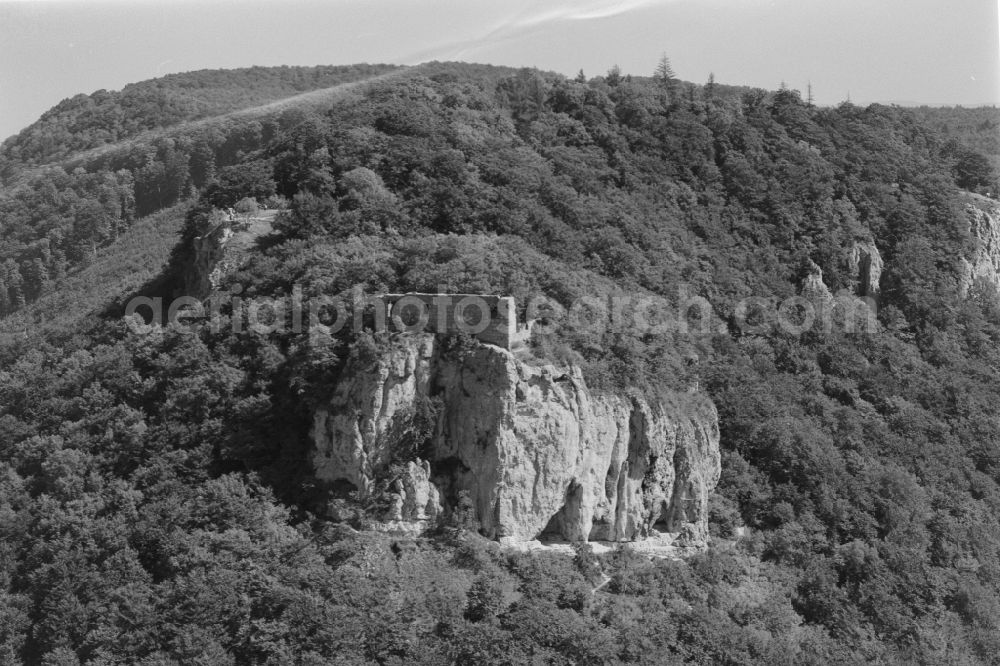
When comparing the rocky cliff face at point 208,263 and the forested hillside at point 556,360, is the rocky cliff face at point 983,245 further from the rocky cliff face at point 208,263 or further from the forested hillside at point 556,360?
the rocky cliff face at point 208,263

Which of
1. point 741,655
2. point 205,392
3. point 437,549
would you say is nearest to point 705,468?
point 741,655

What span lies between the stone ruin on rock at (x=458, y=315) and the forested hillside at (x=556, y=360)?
3.96ft

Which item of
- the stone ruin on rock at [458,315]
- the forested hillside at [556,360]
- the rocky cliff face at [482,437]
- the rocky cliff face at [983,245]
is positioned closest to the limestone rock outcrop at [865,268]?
the forested hillside at [556,360]

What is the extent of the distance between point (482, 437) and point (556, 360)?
3.61 meters

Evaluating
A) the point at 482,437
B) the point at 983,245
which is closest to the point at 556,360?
the point at 482,437

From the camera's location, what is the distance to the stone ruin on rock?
109ft

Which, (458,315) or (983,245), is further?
(983,245)

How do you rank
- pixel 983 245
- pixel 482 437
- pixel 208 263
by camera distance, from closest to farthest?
1. pixel 482 437
2. pixel 208 263
3. pixel 983 245

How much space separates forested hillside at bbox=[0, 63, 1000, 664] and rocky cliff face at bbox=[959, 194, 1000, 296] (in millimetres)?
794

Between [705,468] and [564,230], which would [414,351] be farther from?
[564,230]

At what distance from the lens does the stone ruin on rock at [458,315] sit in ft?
109

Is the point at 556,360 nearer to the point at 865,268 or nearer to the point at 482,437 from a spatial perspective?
the point at 482,437

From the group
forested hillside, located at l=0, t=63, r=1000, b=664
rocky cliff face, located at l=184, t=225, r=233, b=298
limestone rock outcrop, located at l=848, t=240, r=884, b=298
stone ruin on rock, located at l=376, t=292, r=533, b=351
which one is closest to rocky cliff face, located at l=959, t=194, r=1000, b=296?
forested hillside, located at l=0, t=63, r=1000, b=664

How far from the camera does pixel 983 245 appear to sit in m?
60.4
